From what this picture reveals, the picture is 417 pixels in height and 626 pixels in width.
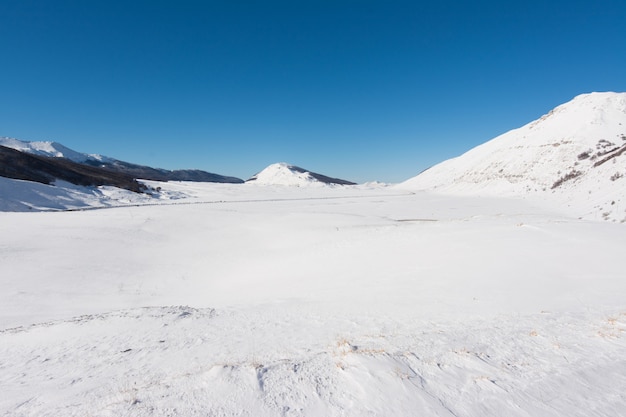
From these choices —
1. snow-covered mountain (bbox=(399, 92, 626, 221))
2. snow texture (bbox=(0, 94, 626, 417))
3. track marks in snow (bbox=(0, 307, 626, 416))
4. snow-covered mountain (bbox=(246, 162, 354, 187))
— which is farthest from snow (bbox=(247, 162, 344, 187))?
track marks in snow (bbox=(0, 307, 626, 416))

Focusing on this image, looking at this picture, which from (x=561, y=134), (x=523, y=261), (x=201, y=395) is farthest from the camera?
(x=561, y=134)

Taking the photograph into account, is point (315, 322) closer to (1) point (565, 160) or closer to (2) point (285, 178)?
(1) point (565, 160)

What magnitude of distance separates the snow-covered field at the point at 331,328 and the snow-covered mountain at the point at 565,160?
18.0 meters

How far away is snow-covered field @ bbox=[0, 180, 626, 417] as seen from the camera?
292 centimetres

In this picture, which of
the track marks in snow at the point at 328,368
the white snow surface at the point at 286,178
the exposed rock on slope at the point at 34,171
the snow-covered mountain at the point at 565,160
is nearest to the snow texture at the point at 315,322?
the track marks in snow at the point at 328,368

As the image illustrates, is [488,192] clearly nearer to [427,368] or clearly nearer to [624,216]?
[624,216]

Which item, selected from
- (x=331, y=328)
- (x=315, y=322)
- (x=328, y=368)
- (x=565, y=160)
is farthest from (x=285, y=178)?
(x=328, y=368)

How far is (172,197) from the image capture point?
41.7m

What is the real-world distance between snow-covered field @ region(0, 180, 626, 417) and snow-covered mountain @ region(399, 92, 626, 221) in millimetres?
17979

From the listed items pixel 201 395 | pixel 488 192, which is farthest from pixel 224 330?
pixel 488 192

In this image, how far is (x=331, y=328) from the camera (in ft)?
16.9

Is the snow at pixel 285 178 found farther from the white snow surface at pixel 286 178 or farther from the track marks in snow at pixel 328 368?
the track marks in snow at pixel 328 368

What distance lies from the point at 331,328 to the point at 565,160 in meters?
53.4

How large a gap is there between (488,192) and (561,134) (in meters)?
18.7
